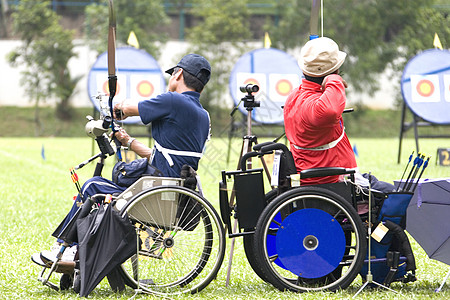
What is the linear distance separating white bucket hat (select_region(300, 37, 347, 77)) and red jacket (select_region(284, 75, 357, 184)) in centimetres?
7

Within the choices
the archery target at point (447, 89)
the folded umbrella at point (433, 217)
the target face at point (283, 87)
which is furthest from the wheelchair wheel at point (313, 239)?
the archery target at point (447, 89)

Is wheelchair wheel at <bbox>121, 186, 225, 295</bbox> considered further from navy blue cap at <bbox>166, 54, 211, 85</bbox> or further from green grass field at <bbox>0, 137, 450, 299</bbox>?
navy blue cap at <bbox>166, 54, 211, 85</bbox>

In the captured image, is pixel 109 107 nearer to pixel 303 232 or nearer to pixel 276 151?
pixel 276 151

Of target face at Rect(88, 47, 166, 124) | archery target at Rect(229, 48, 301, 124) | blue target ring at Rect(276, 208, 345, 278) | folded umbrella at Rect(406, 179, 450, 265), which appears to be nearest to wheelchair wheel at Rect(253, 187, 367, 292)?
blue target ring at Rect(276, 208, 345, 278)

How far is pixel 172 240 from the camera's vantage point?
364 cm

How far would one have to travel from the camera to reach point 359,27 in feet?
78.1

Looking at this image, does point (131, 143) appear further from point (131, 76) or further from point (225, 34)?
point (225, 34)

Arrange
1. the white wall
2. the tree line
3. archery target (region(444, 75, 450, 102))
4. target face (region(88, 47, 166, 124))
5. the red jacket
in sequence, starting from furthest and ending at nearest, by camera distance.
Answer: the white wall → the tree line → target face (region(88, 47, 166, 124)) → archery target (region(444, 75, 450, 102)) → the red jacket

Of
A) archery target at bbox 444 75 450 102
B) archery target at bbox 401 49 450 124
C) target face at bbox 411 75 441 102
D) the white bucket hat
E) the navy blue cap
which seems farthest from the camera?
archery target at bbox 444 75 450 102

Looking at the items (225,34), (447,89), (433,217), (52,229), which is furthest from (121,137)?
(225,34)

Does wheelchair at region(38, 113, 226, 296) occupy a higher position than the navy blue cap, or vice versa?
the navy blue cap

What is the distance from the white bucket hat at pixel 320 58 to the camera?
12.0ft

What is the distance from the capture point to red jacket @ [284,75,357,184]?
11.6 ft

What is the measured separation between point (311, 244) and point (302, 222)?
0.11m
